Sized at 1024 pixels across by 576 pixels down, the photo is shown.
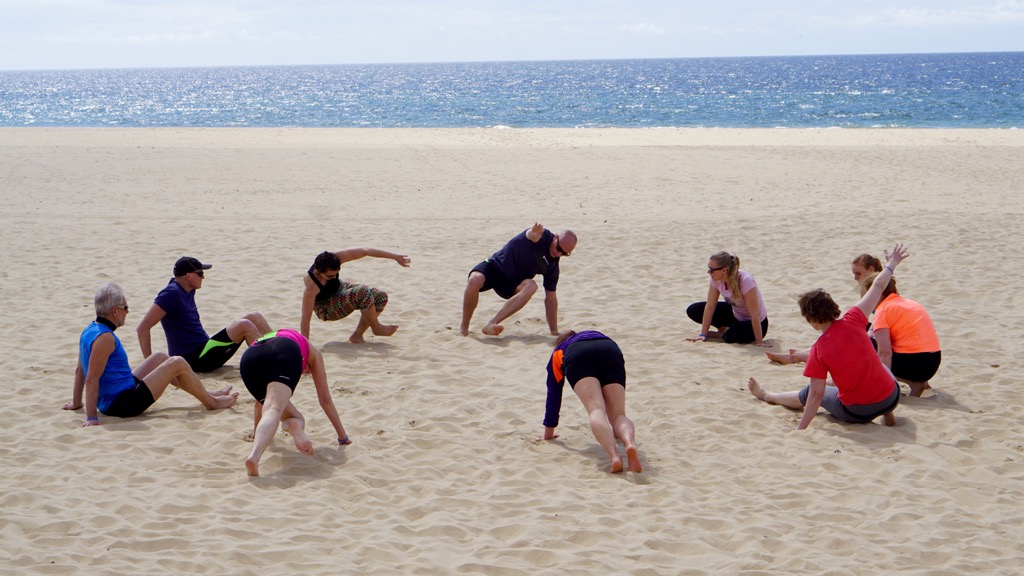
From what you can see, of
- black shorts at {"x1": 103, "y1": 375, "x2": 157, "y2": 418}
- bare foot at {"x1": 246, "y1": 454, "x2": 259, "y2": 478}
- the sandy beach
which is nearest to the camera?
the sandy beach

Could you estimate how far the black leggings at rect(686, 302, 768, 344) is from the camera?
832 centimetres

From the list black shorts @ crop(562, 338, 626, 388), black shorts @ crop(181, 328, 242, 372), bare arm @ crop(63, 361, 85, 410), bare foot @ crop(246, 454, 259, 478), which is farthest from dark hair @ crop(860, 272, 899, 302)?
bare arm @ crop(63, 361, 85, 410)

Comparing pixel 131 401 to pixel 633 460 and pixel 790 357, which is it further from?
pixel 790 357

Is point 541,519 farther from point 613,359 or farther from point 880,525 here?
point 880,525

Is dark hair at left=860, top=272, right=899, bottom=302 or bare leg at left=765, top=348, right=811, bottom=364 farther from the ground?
dark hair at left=860, top=272, right=899, bottom=302

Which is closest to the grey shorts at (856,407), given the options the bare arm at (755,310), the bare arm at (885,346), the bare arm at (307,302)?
the bare arm at (885,346)

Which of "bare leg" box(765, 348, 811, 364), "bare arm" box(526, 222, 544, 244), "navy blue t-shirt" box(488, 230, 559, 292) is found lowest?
"bare leg" box(765, 348, 811, 364)

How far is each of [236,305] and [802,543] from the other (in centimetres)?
652

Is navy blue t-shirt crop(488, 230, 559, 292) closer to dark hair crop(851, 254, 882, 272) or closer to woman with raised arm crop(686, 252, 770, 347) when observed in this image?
woman with raised arm crop(686, 252, 770, 347)

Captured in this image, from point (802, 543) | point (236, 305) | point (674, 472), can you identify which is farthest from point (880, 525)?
point (236, 305)

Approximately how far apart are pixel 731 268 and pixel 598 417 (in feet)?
9.77

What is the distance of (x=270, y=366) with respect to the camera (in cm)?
554

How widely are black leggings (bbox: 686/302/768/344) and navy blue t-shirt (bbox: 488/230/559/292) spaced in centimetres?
137

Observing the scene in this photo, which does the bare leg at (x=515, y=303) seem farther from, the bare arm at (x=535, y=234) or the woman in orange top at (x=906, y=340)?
the woman in orange top at (x=906, y=340)
